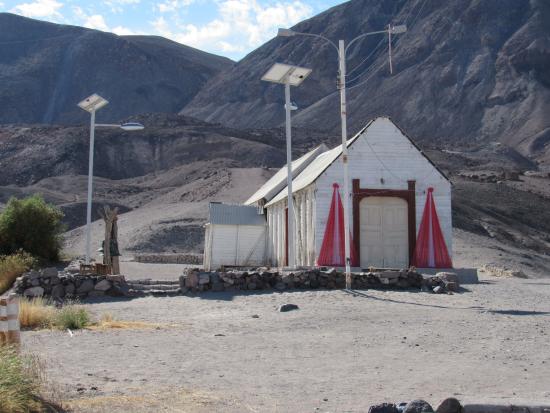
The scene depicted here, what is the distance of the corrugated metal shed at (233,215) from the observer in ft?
109

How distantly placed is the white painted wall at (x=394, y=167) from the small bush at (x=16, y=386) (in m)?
20.9

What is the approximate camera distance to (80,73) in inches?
6747

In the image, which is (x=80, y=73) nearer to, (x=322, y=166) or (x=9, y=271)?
(x=322, y=166)

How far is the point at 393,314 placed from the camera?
15.5 meters

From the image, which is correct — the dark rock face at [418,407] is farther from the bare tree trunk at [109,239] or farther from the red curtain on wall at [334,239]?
the red curtain on wall at [334,239]

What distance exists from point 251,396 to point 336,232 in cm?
1880

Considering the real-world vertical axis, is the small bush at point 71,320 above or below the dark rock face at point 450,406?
above

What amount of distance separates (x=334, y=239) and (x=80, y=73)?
154 meters

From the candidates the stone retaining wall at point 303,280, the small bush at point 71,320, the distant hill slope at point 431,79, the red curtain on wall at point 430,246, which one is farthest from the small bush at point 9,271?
the distant hill slope at point 431,79

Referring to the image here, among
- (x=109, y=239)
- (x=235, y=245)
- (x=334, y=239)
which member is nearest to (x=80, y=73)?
(x=235, y=245)

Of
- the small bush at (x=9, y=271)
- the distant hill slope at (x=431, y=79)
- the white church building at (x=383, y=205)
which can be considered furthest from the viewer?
the distant hill slope at (x=431, y=79)

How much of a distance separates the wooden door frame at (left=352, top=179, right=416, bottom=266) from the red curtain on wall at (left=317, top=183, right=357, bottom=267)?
27.2 inches

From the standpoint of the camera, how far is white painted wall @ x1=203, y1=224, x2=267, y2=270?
33.0 m

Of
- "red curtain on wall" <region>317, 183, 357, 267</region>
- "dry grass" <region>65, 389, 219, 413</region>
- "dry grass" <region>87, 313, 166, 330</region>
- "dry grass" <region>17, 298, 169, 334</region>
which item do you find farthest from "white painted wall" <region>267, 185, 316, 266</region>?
"dry grass" <region>65, 389, 219, 413</region>
